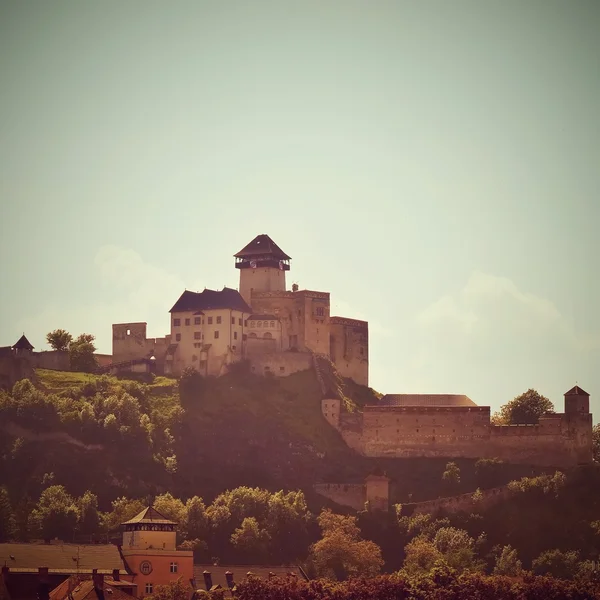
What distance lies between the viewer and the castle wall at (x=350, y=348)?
162000 mm

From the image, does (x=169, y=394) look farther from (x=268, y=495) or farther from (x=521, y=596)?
(x=521, y=596)

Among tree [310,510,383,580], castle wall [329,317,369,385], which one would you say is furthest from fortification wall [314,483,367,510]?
castle wall [329,317,369,385]

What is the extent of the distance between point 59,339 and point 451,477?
4558 cm

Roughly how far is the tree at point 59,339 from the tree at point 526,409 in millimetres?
42269

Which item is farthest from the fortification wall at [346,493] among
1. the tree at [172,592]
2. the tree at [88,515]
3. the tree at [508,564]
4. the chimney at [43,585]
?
the chimney at [43,585]

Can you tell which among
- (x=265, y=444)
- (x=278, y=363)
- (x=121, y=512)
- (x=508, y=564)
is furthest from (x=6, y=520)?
(x=508, y=564)

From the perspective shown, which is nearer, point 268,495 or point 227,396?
point 268,495

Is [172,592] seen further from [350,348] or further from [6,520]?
[350,348]

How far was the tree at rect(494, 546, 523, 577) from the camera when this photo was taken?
413ft

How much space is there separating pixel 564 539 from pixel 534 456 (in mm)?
12455

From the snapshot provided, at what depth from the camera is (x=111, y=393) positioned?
15012 centimetres

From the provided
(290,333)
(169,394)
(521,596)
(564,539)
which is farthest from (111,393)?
(521,596)

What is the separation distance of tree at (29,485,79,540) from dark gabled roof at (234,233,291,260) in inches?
1562

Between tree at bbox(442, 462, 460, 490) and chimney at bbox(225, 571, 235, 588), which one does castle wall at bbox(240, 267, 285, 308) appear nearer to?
tree at bbox(442, 462, 460, 490)
